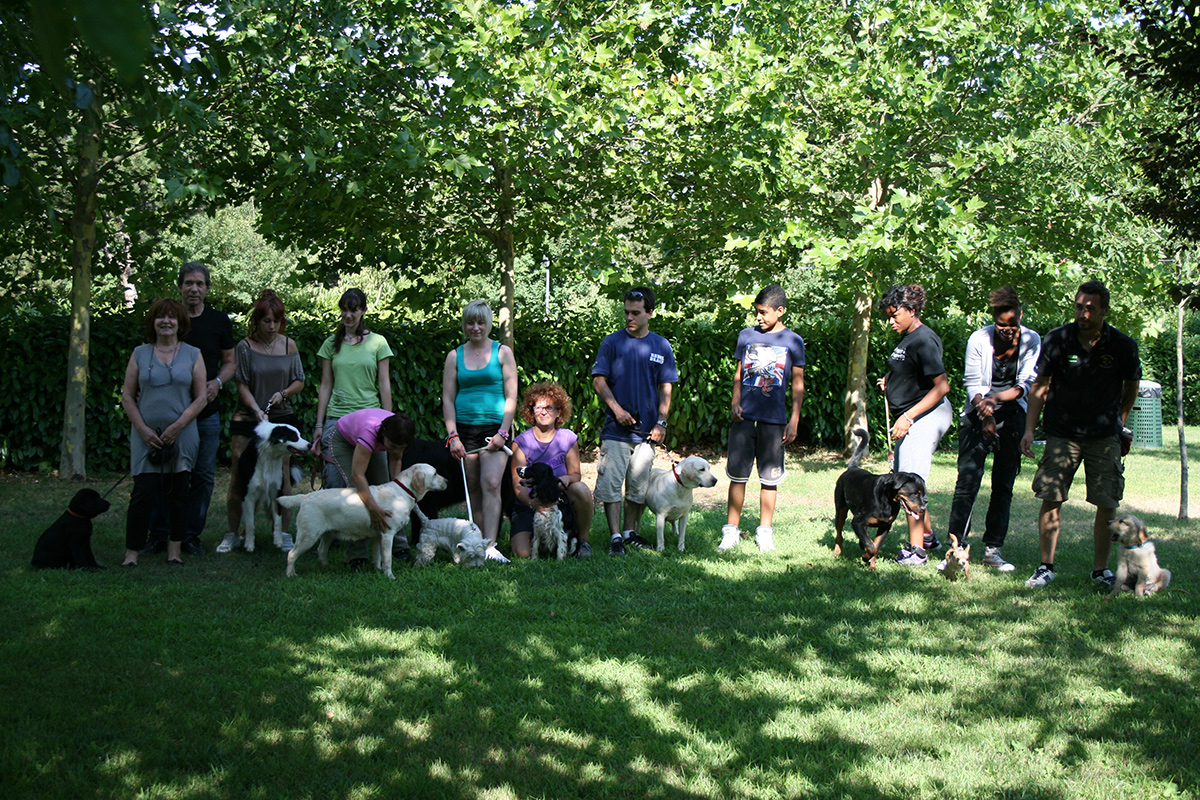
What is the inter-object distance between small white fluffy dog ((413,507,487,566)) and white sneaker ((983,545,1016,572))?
139 inches

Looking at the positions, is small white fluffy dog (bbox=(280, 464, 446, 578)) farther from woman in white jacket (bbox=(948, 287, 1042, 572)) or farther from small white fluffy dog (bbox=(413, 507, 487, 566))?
woman in white jacket (bbox=(948, 287, 1042, 572))

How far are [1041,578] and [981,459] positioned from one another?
2.86 feet

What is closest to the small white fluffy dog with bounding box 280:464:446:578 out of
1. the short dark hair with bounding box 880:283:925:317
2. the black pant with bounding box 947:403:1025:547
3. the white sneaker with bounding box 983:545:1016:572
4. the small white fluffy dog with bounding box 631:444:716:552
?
the small white fluffy dog with bounding box 631:444:716:552

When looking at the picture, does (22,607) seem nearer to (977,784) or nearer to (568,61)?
(977,784)

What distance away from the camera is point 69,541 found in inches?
228

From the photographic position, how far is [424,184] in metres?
10.2

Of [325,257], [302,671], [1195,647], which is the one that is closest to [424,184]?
[325,257]

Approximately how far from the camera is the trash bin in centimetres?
1625

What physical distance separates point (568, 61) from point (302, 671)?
21.2 ft

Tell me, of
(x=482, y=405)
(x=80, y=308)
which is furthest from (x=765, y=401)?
(x=80, y=308)

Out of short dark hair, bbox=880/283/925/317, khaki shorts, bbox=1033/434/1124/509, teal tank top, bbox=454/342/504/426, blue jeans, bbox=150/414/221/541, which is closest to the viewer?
khaki shorts, bbox=1033/434/1124/509

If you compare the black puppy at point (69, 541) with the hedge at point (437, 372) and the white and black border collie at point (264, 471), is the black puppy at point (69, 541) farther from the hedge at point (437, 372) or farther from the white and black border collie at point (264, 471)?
the hedge at point (437, 372)

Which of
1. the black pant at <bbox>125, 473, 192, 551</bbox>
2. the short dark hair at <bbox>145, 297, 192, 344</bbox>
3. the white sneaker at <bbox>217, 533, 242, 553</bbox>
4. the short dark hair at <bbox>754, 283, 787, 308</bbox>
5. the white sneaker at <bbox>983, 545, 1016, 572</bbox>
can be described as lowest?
the white sneaker at <bbox>217, 533, 242, 553</bbox>

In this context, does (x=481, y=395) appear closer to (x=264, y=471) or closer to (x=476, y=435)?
(x=476, y=435)
